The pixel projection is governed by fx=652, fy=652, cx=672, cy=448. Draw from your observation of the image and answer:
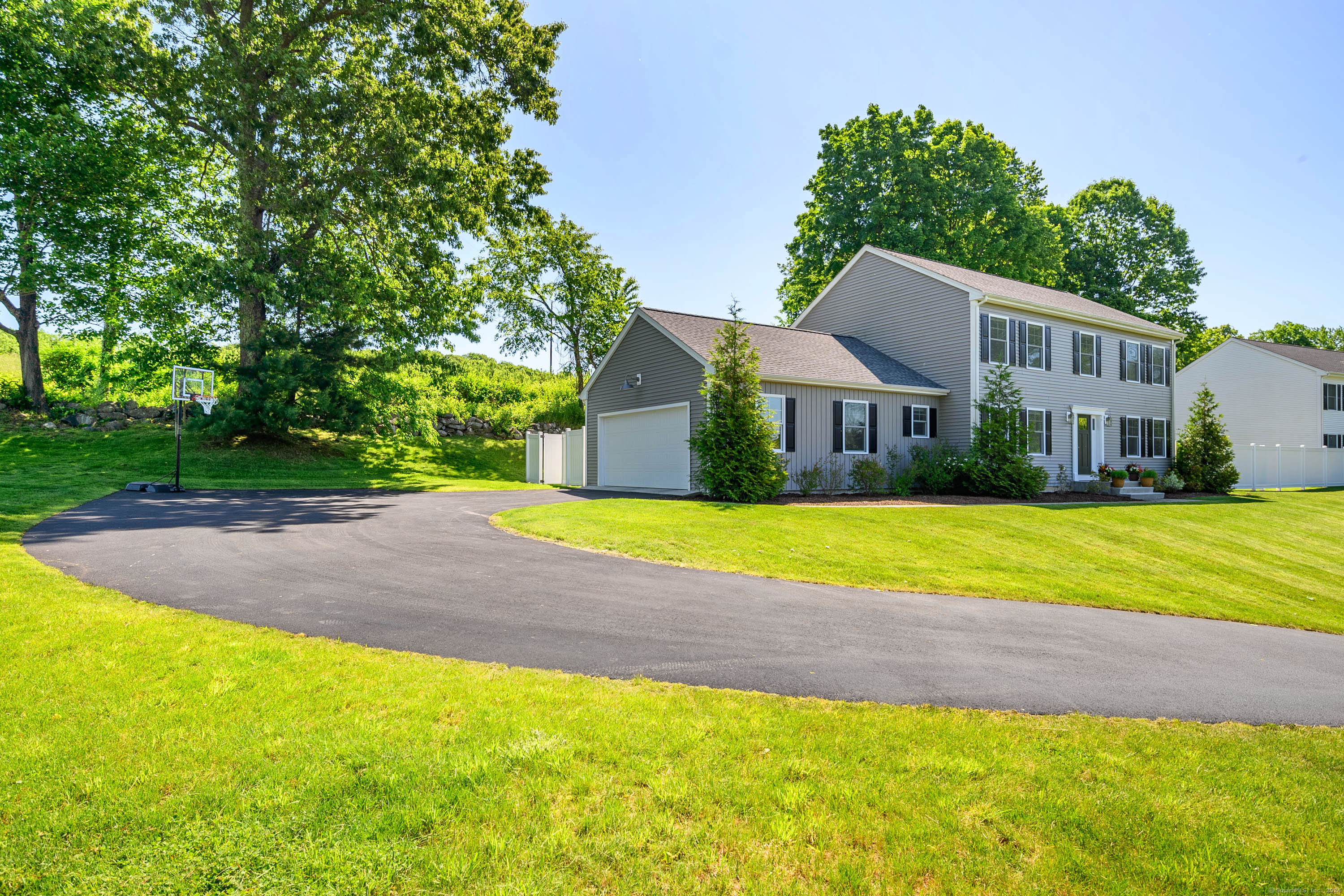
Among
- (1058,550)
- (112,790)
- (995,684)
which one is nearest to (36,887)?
(112,790)

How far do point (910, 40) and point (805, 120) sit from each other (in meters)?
4.02

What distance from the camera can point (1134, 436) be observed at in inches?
948

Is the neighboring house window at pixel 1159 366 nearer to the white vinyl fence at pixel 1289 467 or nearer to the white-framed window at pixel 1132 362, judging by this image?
the white-framed window at pixel 1132 362

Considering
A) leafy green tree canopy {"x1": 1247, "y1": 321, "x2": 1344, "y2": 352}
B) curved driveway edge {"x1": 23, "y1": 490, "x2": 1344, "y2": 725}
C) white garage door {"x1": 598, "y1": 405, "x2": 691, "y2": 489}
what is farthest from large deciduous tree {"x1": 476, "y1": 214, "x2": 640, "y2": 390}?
leafy green tree canopy {"x1": 1247, "y1": 321, "x2": 1344, "y2": 352}

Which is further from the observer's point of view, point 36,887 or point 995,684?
point 995,684

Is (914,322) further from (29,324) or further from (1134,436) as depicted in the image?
(29,324)

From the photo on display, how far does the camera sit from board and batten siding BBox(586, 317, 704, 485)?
1750 cm

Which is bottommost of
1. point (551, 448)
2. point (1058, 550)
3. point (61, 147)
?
point (1058, 550)

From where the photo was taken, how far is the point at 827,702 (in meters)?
4.34

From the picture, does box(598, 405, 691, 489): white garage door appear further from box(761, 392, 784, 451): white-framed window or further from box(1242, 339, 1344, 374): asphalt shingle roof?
box(1242, 339, 1344, 374): asphalt shingle roof

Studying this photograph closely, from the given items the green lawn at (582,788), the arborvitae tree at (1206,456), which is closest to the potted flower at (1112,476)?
the arborvitae tree at (1206,456)

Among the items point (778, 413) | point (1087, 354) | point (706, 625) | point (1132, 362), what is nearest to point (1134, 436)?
point (1132, 362)

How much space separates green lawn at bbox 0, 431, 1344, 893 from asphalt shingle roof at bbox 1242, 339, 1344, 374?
3901 centimetres

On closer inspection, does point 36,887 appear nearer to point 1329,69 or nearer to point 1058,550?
point 1058,550
